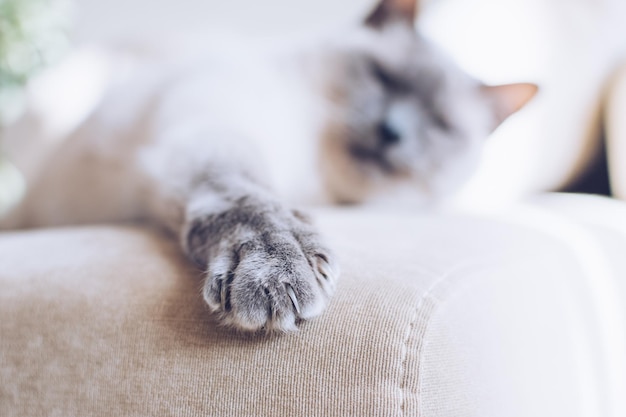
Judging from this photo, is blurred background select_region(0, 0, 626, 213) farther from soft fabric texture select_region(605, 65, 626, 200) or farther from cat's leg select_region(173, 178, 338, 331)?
cat's leg select_region(173, 178, 338, 331)

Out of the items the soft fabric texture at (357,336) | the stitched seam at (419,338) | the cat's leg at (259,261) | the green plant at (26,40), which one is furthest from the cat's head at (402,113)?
the green plant at (26,40)

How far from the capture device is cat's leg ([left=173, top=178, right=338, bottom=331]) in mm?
579

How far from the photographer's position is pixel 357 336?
22.2 inches

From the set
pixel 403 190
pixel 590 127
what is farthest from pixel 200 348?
pixel 590 127

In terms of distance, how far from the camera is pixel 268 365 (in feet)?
1.86

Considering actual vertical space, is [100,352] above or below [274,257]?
below

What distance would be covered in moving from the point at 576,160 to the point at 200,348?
98cm

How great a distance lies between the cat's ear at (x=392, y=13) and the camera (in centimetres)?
125

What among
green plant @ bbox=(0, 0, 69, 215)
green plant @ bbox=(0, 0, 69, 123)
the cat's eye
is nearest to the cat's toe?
the cat's eye

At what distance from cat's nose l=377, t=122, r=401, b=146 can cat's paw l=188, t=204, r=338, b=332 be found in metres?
0.45

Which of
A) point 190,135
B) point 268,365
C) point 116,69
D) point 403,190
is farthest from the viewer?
point 116,69

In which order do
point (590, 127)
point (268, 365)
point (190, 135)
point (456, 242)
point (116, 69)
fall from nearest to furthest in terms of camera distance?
point (268, 365) < point (456, 242) < point (190, 135) < point (590, 127) < point (116, 69)

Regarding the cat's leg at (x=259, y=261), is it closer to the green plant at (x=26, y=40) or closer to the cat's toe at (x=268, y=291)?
the cat's toe at (x=268, y=291)

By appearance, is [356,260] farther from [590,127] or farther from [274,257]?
[590,127]
